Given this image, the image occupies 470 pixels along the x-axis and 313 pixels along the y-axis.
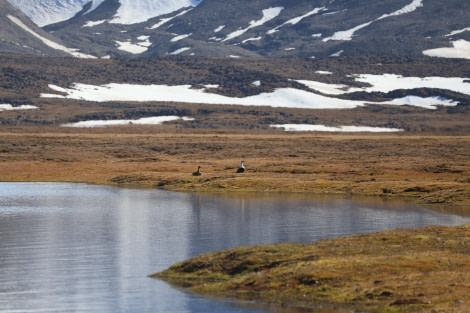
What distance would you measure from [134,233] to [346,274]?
60.4ft

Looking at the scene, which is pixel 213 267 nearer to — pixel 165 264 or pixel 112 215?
pixel 165 264

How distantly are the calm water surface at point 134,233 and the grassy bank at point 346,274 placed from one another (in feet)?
4.47

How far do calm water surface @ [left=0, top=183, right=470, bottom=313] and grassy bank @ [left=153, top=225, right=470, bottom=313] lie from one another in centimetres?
136

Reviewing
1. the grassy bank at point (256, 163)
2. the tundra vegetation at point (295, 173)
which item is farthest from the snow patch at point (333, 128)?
the grassy bank at point (256, 163)

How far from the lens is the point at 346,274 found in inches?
1288

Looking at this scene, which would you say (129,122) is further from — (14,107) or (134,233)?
(134,233)

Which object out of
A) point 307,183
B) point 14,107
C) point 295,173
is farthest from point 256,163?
point 14,107

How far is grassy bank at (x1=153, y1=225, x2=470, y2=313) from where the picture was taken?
3005cm

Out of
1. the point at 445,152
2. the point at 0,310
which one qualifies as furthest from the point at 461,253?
the point at 445,152

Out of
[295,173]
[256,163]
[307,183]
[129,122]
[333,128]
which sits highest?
[129,122]

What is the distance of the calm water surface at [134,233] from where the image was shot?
A: 108ft

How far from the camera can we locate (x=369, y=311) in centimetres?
2955

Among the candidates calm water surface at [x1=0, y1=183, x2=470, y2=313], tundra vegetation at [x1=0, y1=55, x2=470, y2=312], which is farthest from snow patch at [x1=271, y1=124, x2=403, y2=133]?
calm water surface at [x1=0, y1=183, x2=470, y2=313]

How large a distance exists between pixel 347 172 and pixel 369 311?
5660 cm
